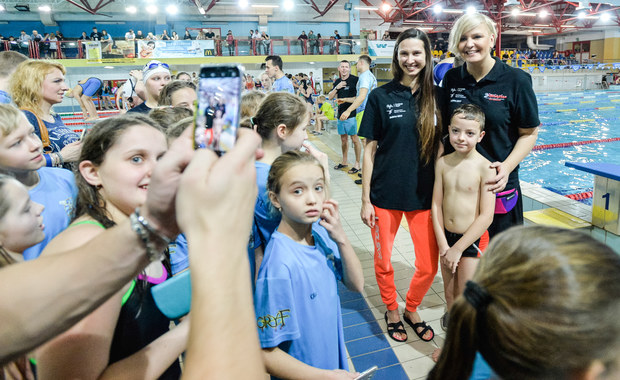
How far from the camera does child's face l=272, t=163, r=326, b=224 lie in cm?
157

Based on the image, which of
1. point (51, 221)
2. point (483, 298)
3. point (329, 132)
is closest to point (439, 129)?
point (483, 298)

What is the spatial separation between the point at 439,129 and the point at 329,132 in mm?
9277

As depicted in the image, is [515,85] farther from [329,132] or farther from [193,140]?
[329,132]

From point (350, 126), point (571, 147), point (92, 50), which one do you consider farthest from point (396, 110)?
point (92, 50)

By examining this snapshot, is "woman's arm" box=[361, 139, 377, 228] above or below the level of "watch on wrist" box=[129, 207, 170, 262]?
below

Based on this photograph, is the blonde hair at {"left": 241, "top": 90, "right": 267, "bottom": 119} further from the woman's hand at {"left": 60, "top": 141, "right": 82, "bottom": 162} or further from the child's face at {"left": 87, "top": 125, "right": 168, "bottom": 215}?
the child's face at {"left": 87, "top": 125, "right": 168, "bottom": 215}

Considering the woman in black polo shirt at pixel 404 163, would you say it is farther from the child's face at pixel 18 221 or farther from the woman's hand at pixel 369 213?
the child's face at pixel 18 221

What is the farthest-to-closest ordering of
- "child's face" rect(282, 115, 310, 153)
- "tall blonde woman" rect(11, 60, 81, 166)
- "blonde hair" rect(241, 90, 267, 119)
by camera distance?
"blonde hair" rect(241, 90, 267, 119)
"tall blonde woman" rect(11, 60, 81, 166)
"child's face" rect(282, 115, 310, 153)

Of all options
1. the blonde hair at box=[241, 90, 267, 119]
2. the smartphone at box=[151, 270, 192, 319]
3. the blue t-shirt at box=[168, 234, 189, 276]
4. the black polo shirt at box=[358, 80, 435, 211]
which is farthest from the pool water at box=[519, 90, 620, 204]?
the smartphone at box=[151, 270, 192, 319]

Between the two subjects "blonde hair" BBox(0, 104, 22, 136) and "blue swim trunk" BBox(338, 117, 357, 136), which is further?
"blue swim trunk" BBox(338, 117, 357, 136)

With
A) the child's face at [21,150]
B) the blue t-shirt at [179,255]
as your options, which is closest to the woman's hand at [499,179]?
the blue t-shirt at [179,255]

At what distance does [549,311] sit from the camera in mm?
660

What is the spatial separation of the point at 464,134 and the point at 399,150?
43 centimetres

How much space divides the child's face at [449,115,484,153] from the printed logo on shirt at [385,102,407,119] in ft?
1.10
